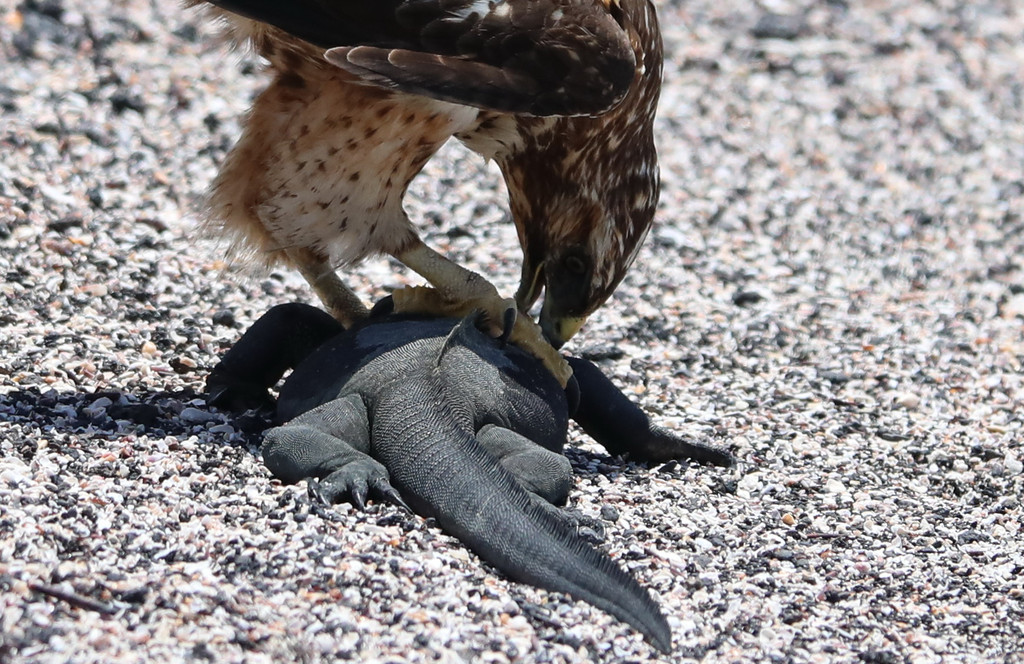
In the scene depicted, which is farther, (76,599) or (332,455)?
(332,455)

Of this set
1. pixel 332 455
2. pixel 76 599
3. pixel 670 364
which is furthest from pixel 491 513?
pixel 670 364

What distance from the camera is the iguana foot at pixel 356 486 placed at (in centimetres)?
347

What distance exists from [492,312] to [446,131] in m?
0.60

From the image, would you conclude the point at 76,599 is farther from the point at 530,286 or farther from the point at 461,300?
the point at 530,286

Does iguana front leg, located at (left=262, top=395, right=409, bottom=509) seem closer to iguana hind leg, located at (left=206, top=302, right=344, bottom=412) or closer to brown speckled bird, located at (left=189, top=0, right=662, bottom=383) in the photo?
iguana hind leg, located at (left=206, top=302, right=344, bottom=412)

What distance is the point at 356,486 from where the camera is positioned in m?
3.48

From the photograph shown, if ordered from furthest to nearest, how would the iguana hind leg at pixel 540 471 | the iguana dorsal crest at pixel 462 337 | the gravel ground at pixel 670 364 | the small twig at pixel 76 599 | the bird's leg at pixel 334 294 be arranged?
1. the bird's leg at pixel 334 294
2. the iguana dorsal crest at pixel 462 337
3. the iguana hind leg at pixel 540 471
4. the gravel ground at pixel 670 364
5. the small twig at pixel 76 599

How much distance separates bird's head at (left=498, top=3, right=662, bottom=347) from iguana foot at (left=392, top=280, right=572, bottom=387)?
0.81ft

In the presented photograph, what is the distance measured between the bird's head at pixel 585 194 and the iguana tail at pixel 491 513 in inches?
44.1

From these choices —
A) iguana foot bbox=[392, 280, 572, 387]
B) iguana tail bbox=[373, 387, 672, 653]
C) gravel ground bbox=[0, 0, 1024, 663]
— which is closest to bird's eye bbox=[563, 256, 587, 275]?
iguana foot bbox=[392, 280, 572, 387]

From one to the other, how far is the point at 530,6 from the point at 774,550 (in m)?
1.84

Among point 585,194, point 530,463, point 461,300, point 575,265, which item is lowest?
point 530,463

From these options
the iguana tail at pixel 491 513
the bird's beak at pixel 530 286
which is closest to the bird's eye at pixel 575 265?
the bird's beak at pixel 530 286

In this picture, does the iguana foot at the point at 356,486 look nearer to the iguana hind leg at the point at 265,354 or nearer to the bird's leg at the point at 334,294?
the iguana hind leg at the point at 265,354
